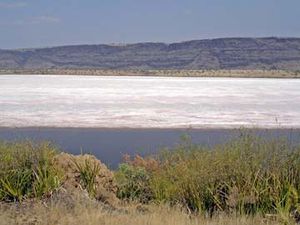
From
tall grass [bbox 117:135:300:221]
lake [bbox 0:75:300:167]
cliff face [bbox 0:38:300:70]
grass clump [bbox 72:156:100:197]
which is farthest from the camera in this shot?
cliff face [bbox 0:38:300:70]

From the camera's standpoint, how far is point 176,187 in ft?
33.0

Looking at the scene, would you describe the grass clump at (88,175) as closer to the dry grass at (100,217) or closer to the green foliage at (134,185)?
the green foliage at (134,185)

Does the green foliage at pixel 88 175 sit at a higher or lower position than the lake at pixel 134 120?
higher

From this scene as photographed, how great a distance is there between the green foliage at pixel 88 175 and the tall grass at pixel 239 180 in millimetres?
1080

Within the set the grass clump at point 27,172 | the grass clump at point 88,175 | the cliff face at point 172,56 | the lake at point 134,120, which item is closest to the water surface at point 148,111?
the lake at point 134,120

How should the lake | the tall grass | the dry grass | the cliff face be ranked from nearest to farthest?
the dry grass
the tall grass
the lake
the cliff face

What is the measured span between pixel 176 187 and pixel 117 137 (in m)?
12.6

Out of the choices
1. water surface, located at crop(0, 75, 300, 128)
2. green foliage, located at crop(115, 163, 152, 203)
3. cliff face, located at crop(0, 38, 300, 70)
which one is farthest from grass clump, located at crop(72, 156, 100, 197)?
cliff face, located at crop(0, 38, 300, 70)

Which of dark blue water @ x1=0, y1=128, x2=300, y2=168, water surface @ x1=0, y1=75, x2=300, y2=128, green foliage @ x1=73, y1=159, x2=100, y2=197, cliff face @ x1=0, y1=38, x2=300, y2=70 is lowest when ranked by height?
dark blue water @ x1=0, y1=128, x2=300, y2=168

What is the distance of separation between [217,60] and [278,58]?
1377cm

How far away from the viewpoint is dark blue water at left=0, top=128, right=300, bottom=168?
62.4 feet

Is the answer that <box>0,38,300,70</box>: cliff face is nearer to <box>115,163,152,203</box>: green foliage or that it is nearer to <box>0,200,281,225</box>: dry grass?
<box>115,163,152,203</box>: green foliage

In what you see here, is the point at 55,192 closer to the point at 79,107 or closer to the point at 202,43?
the point at 79,107

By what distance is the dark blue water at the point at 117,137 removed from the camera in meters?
19.0
